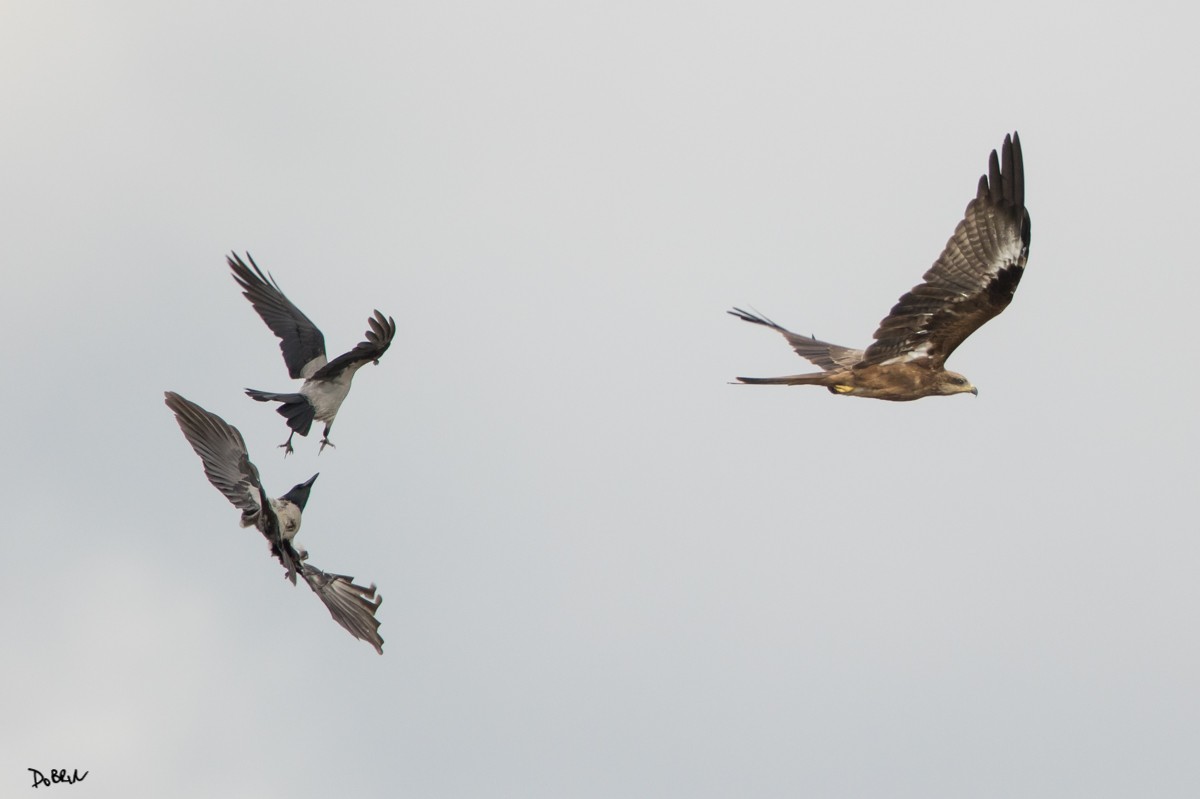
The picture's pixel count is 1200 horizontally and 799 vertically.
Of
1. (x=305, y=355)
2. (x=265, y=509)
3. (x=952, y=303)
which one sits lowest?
(x=265, y=509)

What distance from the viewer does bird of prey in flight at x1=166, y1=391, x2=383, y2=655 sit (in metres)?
15.0

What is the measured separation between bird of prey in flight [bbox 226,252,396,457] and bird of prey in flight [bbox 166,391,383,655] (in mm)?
2203

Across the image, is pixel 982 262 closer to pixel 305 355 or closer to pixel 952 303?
pixel 952 303

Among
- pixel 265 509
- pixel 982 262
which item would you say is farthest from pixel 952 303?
pixel 265 509

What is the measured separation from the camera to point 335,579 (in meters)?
15.6

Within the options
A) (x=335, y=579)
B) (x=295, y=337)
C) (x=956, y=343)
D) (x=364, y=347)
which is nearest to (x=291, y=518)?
(x=335, y=579)

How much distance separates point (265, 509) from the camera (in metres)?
14.8

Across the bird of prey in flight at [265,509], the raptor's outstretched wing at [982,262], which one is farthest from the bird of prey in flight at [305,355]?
the raptor's outstretched wing at [982,262]

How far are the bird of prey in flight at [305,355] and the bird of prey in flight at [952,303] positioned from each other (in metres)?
3.63

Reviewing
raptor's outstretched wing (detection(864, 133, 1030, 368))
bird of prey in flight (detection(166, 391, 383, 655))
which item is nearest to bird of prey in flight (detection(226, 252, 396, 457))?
bird of prey in flight (detection(166, 391, 383, 655))

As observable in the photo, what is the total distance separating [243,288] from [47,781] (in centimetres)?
600

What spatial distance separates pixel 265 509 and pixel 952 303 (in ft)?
20.2

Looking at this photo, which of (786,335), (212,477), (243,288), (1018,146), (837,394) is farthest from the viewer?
(243,288)

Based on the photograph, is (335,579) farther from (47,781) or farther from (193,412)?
(47,781)
